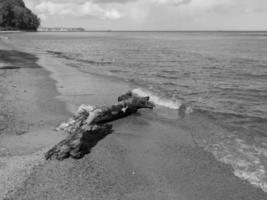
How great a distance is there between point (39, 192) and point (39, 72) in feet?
52.2

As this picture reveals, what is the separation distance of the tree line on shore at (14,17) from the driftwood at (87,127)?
14731 centimetres

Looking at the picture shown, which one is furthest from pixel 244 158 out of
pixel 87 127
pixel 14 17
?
pixel 14 17

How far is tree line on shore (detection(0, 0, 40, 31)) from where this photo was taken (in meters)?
138

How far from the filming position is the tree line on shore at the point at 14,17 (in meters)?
138

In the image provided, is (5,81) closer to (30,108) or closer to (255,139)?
(30,108)

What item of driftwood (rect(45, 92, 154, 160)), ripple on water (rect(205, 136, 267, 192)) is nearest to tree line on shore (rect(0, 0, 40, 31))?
driftwood (rect(45, 92, 154, 160))

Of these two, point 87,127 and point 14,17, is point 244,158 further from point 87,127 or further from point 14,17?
point 14,17

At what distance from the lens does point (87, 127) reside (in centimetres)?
748

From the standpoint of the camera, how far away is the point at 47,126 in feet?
28.3

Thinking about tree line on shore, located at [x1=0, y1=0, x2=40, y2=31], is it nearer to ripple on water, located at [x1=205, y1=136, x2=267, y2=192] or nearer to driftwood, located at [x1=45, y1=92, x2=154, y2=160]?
driftwood, located at [x1=45, y1=92, x2=154, y2=160]

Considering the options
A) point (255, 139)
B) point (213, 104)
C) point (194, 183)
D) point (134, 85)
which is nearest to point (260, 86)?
point (213, 104)

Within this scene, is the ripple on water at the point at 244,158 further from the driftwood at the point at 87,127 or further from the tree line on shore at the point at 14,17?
the tree line on shore at the point at 14,17

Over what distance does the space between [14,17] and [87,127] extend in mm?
156922

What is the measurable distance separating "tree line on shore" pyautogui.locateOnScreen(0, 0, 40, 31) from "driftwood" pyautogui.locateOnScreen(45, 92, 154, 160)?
14731 centimetres
